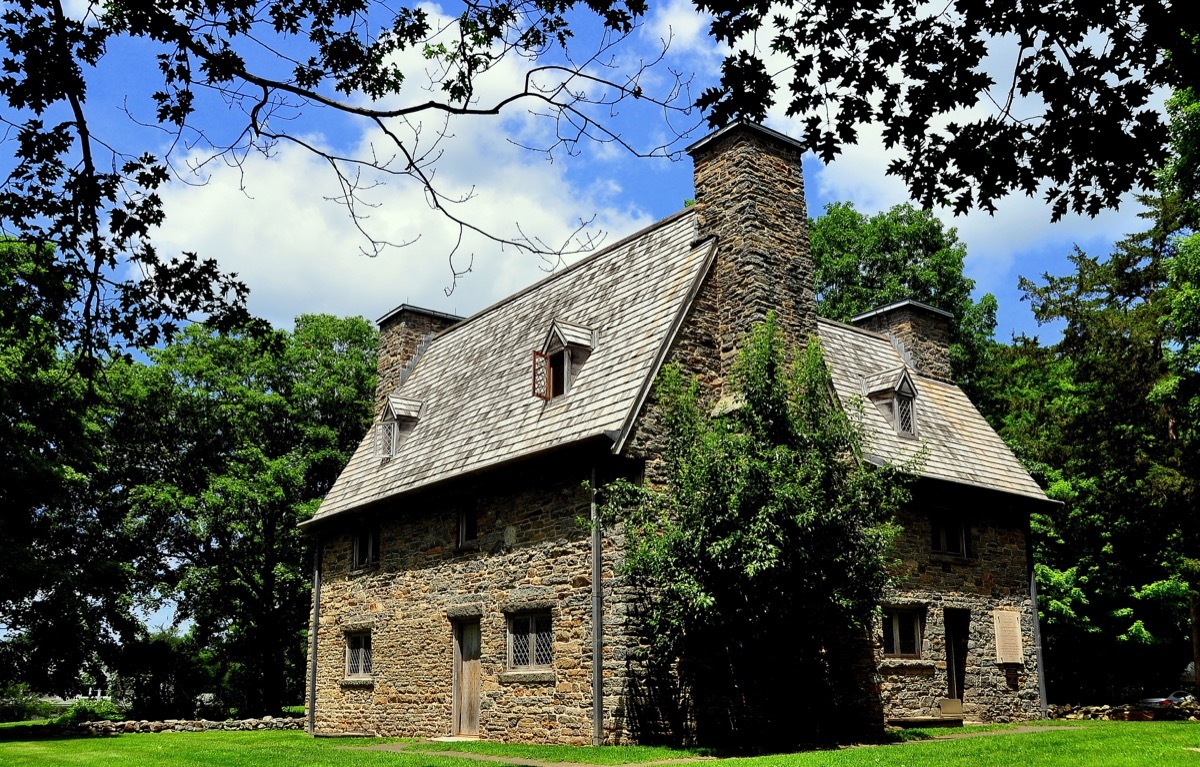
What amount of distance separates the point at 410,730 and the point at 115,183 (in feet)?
47.1

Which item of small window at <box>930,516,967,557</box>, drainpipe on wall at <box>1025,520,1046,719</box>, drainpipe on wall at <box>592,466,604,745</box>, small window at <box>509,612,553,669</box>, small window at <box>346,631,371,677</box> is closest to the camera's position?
drainpipe on wall at <box>592,466,604,745</box>

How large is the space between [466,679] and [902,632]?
8.12m

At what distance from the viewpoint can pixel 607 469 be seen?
16.4 m

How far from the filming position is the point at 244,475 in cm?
3269

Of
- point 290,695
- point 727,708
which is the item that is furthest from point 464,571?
point 290,695

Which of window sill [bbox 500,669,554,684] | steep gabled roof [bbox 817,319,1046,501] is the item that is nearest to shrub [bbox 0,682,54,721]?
window sill [bbox 500,669,554,684]

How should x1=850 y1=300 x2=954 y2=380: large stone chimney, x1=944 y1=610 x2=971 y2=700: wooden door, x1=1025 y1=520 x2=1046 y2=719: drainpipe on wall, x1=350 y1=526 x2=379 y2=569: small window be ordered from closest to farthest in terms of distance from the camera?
x1=944 y1=610 x2=971 y2=700: wooden door < x1=1025 y1=520 x2=1046 y2=719: drainpipe on wall < x1=350 y1=526 x2=379 y2=569: small window < x1=850 y1=300 x2=954 y2=380: large stone chimney

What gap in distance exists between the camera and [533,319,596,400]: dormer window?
19.0 metres

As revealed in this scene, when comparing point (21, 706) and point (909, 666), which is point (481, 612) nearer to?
point (909, 666)

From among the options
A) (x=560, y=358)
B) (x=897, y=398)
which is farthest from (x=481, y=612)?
(x=897, y=398)

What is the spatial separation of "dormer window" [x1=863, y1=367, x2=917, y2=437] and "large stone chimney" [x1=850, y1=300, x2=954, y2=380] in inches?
147

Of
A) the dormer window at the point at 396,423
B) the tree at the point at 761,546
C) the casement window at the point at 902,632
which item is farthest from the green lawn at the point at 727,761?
the dormer window at the point at 396,423

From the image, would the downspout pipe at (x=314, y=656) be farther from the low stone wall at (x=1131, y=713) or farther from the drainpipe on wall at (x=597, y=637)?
the low stone wall at (x=1131, y=713)

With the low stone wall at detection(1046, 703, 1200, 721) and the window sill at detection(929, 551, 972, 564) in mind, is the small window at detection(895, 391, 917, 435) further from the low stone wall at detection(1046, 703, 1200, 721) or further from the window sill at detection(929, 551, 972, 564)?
the low stone wall at detection(1046, 703, 1200, 721)
